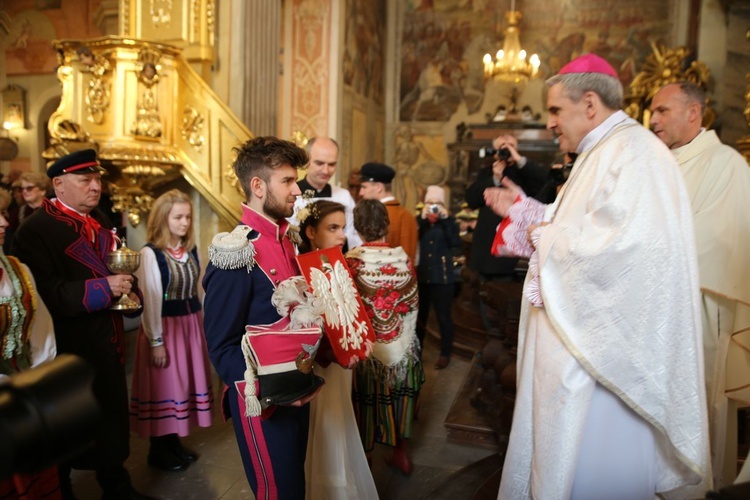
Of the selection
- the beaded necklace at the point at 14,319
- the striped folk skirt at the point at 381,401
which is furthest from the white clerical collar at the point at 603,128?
the beaded necklace at the point at 14,319

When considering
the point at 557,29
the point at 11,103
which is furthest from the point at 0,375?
the point at 557,29

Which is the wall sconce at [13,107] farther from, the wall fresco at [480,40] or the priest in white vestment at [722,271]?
the priest in white vestment at [722,271]

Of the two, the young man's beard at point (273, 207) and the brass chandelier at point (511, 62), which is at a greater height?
the brass chandelier at point (511, 62)

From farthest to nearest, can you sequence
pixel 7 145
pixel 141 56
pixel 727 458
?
pixel 7 145 → pixel 141 56 → pixel 727 458

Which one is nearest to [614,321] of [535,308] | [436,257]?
[535,308]

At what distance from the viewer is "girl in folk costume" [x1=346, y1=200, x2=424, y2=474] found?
3.28 m

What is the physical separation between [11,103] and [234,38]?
29.0 ft

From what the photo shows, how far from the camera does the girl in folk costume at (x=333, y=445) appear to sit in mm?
2689

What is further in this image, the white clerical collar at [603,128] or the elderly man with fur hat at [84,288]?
the elderly man with fur hat at [84,288]

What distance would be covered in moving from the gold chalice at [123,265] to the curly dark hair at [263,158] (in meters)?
1.05

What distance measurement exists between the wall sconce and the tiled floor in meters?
11.1

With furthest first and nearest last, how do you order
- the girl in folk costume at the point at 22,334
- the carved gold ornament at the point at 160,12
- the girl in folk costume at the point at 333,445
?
the carved gold ornament at the point at 160,12 → the girl in folk costume at the point at 333,445 → the girl in folk costume at the point at 22,334

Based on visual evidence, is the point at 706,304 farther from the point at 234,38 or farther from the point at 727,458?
the point at 234,38

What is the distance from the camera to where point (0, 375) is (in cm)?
224
